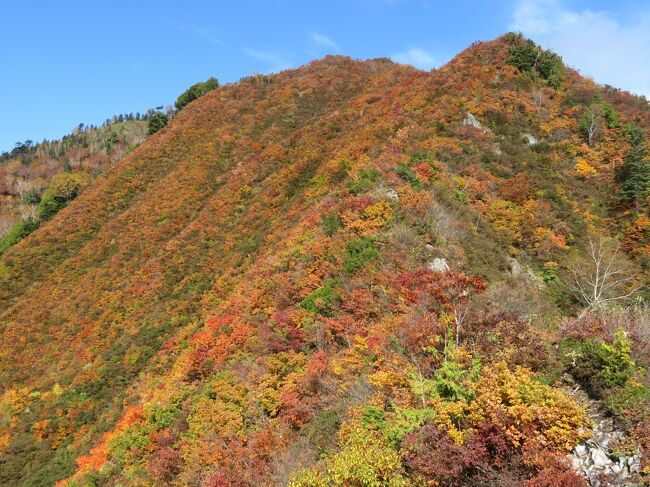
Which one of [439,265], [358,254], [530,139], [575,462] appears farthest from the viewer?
[530,139]

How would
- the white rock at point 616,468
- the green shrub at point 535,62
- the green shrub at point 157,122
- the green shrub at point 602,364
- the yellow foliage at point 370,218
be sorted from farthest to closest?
the green shrub at point 157,122 < the green shrub at point 535,62 < the yellow foliage at point 370,218 < the green shrub at point 602,364 < the white rock at point 616,468

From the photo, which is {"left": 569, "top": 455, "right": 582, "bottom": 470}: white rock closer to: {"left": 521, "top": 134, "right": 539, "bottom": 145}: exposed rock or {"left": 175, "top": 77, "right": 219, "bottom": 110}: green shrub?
{"left": 521, "top": 134, "right": 539, "bottom": 145}: exposed rock

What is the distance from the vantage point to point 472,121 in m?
35.2

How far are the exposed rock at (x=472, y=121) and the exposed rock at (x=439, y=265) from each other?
17422 millimetres

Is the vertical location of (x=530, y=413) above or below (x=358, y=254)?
below

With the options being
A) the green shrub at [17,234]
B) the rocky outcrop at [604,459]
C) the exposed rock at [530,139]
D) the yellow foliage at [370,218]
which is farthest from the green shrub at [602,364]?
the green shrub at [17,234]

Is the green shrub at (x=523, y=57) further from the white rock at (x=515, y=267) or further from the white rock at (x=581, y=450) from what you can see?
the white rock at (x=581, y=450)

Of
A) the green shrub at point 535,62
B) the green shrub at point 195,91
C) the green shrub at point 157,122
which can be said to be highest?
the green shrub at point 195,91

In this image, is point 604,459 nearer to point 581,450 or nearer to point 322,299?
point 581,450

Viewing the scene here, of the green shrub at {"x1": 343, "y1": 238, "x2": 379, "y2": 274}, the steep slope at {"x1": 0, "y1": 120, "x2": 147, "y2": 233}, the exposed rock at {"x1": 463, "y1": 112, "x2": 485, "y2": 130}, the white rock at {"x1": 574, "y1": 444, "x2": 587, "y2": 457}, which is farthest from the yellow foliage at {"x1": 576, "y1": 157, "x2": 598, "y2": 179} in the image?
the steep slope at {"x1": 0, "y1": 120, "x2": 147, "y2": 233}

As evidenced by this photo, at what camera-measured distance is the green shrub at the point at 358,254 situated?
73.9 ft

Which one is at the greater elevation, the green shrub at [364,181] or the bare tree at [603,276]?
the green shrub at [364,181]

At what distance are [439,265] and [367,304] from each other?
13.3ft

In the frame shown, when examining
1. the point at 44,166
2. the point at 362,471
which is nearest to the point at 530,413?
the point at 362,471
